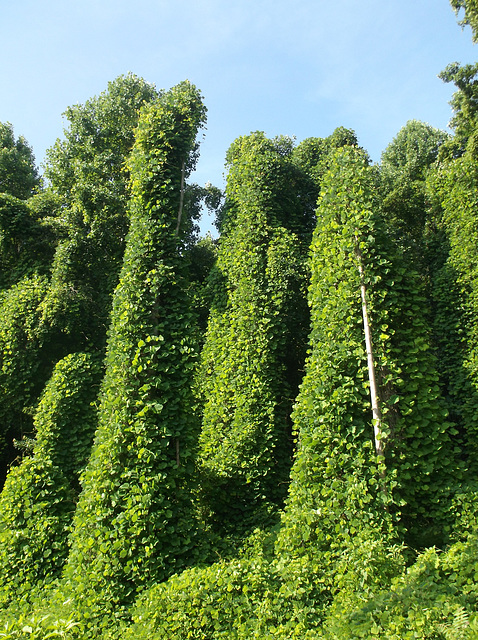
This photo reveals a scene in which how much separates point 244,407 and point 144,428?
1969 mm

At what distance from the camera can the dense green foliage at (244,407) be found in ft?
13.6

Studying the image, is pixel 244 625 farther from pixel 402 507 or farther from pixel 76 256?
pixel 76 256

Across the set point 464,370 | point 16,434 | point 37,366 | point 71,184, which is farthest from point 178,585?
point 71,184

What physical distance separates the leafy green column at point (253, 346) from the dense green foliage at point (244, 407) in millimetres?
40

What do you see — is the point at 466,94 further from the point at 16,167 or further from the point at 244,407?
the point at 16,167

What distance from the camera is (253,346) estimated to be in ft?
24.0

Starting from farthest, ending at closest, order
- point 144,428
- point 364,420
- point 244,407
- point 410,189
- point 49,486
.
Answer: point 410,189 < point 244,407 < point 49,486 < point 144,428 < point 364,420

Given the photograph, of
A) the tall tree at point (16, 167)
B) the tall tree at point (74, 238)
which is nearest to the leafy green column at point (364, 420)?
the tall tree at point (74, 238)

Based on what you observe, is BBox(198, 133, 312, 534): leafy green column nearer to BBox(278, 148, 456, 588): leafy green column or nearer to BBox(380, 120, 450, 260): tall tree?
BBox(278, 148, 456, 588): leafy green column

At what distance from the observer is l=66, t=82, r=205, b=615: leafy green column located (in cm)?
495

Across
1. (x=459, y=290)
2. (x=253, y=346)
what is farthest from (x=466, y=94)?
(x=253, y=346)

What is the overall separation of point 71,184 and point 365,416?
350 inches

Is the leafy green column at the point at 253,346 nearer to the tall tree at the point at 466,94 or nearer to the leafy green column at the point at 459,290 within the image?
the leafy green column at the point at 459,290

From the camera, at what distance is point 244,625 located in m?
3.91
